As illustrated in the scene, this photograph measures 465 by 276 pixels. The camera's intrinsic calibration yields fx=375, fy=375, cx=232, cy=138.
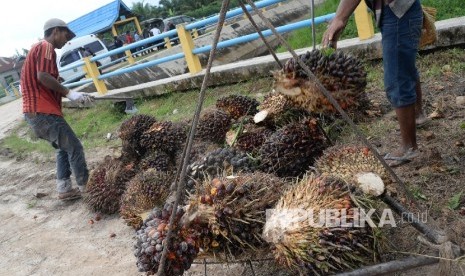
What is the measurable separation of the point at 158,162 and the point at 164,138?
0.28 m

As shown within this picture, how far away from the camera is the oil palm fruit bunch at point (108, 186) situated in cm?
370

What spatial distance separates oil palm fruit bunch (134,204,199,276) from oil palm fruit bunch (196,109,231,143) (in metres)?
1.69

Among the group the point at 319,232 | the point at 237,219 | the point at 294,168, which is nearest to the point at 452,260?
the point at 319,232

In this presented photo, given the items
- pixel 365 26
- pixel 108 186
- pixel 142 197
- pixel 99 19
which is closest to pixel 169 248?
pixel 142 197

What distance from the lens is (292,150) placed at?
2787 mm

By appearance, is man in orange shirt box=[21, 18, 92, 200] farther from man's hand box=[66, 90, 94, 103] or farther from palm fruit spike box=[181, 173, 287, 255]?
palm fruit spike box=[181, 173, 287, 255]

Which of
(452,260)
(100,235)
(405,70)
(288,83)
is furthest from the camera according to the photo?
(100,235)

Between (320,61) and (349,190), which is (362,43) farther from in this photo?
(349,190)

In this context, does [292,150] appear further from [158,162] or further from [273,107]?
[158,162]

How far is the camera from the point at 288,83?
9.65 ft

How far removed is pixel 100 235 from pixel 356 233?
2.53m

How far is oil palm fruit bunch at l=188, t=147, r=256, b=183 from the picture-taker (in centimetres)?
265

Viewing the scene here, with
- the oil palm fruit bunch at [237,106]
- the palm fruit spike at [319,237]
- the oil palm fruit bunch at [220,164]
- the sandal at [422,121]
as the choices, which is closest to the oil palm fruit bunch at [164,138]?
the oil palm fruit bunch at [237,106]

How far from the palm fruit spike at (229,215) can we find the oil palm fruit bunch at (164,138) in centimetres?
177
